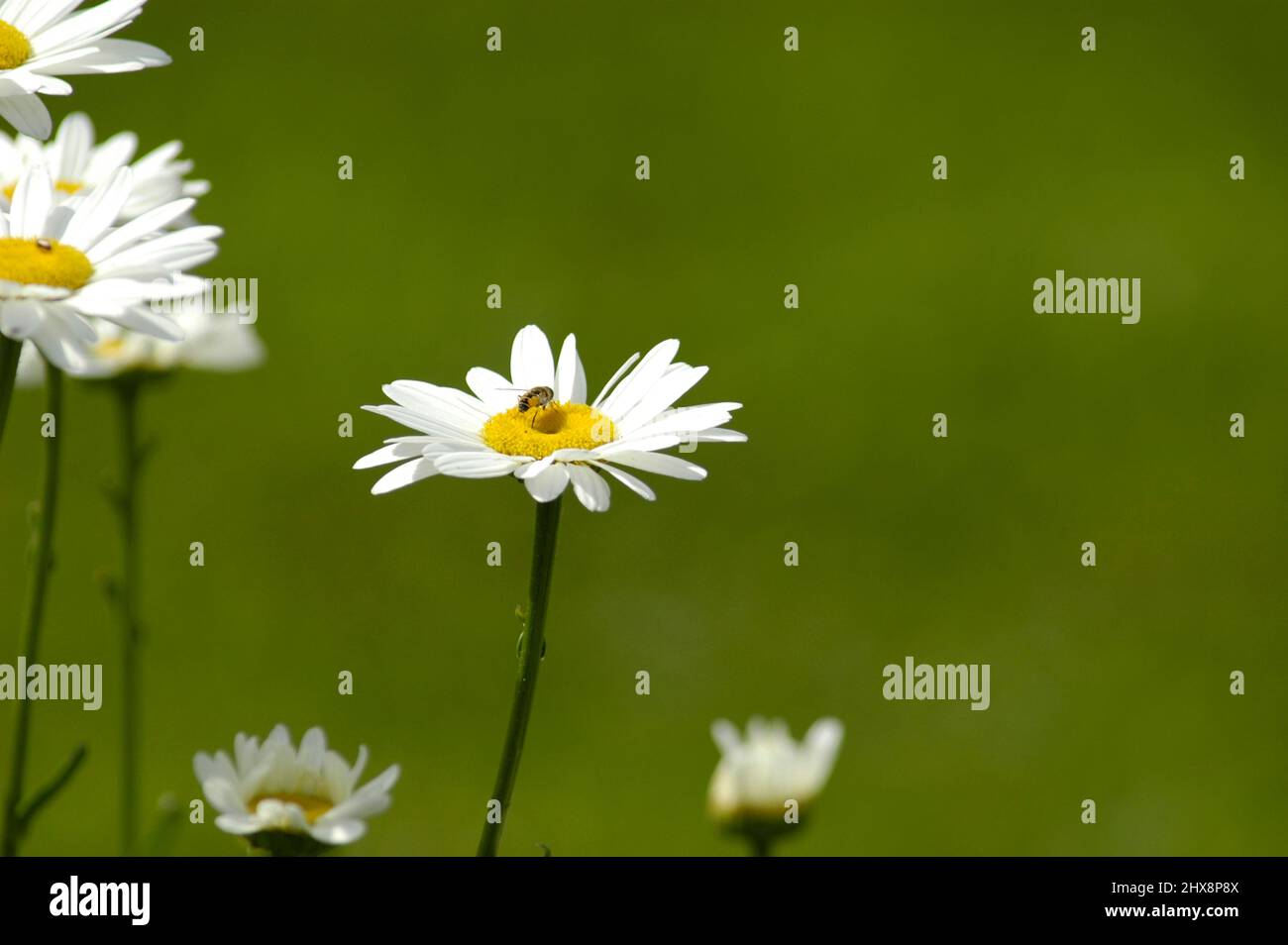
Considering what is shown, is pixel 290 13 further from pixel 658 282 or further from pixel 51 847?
pixel 51 847

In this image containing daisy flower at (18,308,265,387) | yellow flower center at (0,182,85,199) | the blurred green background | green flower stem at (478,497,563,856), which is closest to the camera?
green flower stem at (478,497,563,856)

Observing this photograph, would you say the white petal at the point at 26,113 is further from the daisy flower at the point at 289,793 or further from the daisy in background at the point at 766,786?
the daisy in background at the point at 766,786

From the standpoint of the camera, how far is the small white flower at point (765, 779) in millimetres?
1307

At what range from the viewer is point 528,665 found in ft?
2.77

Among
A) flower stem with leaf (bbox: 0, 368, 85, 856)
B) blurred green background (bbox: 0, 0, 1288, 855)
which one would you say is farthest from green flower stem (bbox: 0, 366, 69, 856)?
blurred green background (bbox: 0, 0, 1288, 855)

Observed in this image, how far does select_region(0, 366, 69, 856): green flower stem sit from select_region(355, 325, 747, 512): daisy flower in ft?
0.86

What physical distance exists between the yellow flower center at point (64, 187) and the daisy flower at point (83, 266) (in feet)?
0.76

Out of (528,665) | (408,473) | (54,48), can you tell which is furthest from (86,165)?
(528,665)

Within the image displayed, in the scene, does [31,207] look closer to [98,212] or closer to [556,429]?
[98,212]

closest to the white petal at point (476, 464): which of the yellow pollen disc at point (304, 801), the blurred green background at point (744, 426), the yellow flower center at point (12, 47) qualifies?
the yellow pollen disc at point (304, 801)

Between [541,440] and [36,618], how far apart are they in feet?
1.21

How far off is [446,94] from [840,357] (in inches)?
59.6

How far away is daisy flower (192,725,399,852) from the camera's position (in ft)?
2.85

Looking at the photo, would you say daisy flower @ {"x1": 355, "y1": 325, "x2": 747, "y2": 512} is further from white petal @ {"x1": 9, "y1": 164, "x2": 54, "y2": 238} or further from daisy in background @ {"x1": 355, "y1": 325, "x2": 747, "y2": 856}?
white petal @ {"x1": 9, "y1": 164, "x2": 54, "y2": 238}
